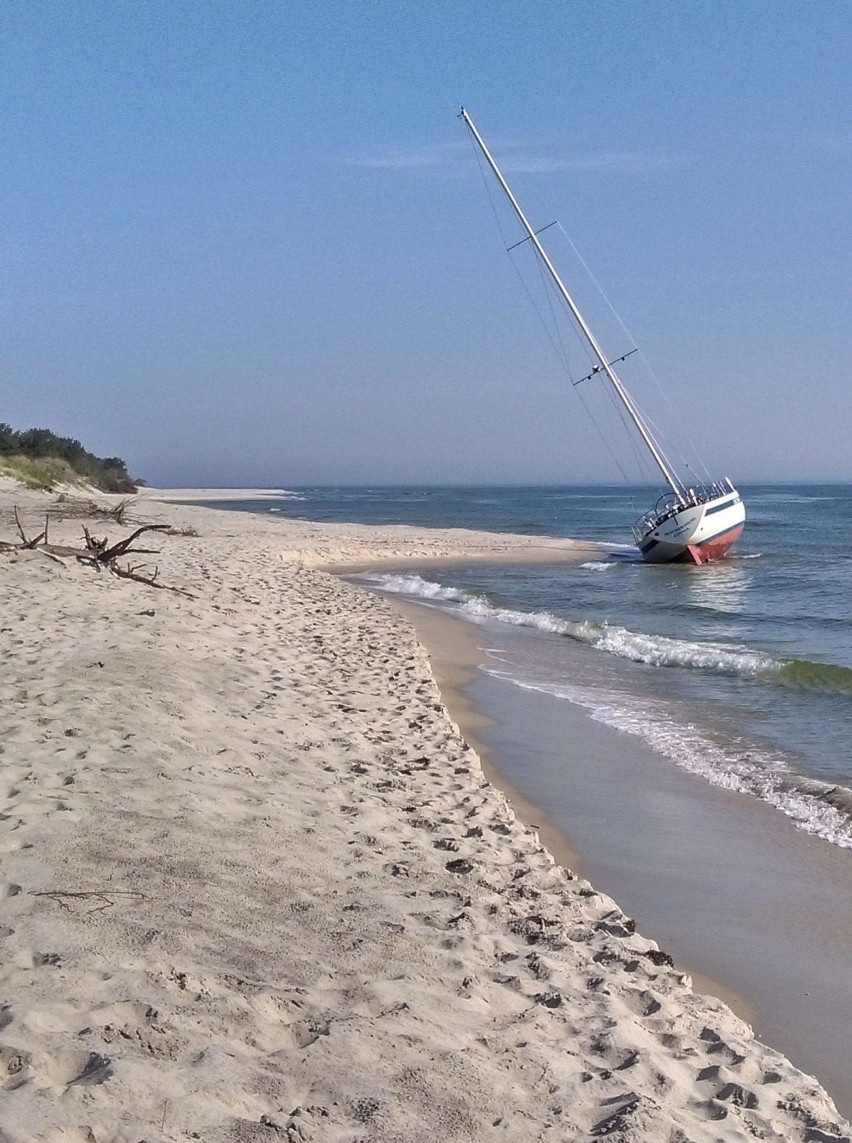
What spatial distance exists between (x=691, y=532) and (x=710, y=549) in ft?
4.52

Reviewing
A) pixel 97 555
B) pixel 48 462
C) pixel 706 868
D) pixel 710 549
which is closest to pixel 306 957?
pixel 706 868

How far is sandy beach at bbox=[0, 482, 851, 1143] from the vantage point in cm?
308

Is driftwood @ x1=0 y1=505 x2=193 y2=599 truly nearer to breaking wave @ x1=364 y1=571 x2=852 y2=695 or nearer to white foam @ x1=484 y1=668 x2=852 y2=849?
white foam @ x1=484 y1=668 x2=852 y2=849

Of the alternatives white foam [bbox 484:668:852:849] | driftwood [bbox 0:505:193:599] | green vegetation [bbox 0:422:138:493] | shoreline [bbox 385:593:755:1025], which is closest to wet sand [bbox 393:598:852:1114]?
shoreline [bbox 385:593:755:1025]

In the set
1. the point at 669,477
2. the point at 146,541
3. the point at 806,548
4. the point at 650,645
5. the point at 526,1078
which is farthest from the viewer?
the point at 806,548

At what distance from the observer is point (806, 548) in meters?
41.5

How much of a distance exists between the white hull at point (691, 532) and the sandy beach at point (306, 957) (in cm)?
2648

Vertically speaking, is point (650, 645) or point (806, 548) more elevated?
point (650, 645)

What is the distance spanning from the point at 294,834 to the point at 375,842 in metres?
0.48

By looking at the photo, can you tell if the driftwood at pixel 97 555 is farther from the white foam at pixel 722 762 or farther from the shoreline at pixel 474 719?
the white foam at pixel 722 762

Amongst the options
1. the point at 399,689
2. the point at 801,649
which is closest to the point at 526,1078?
the point at 399,689

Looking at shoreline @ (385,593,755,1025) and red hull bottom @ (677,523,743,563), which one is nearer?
shoreline @ (385,593,755,1025)

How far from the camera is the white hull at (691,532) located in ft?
110

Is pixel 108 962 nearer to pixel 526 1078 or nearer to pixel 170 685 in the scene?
pixel 526 1078
